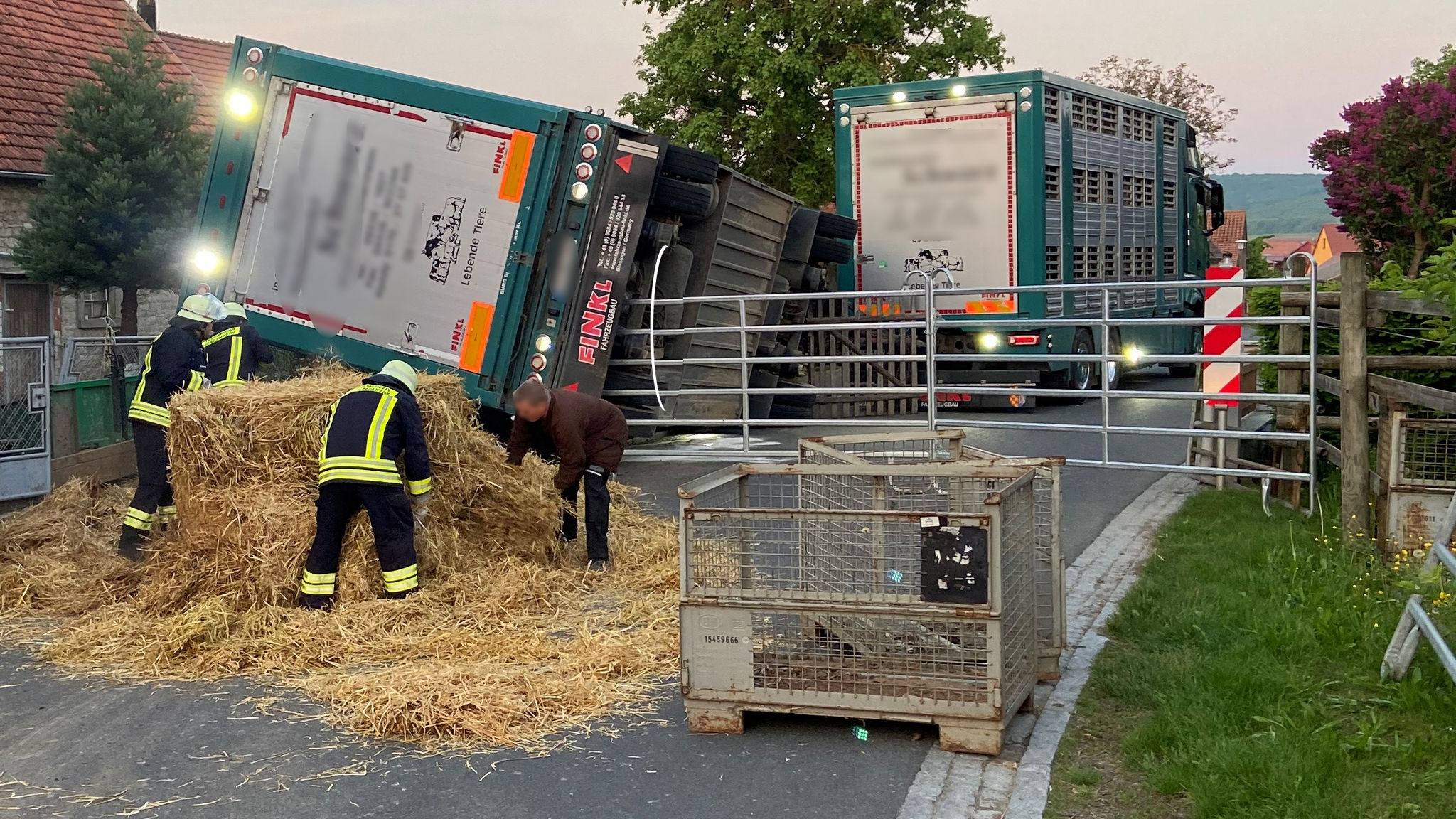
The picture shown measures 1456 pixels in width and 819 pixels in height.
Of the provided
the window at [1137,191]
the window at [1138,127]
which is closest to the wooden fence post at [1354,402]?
the window at [1137,191]

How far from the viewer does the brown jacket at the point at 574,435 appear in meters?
8.12

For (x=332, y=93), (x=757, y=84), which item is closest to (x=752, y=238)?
(x=332, y=93)

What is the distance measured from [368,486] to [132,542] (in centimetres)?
255

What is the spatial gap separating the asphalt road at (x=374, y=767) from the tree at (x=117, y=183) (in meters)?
13.8

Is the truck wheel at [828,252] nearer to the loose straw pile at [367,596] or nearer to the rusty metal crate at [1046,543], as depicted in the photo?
the loose straw pile at [367,596]

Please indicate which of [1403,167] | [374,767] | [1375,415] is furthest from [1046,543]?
[1403,167]

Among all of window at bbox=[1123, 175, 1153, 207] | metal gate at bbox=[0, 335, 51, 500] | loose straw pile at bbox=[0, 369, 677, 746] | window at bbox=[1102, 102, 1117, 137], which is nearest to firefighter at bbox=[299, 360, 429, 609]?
loose straw pile at bbox=[0, 369, 677, 746]

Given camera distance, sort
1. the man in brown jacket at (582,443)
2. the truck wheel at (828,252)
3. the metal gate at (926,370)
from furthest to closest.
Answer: the truck wheel at (828,252)
the metal gate at (926,370)
the man in brown jacket at (582,443)

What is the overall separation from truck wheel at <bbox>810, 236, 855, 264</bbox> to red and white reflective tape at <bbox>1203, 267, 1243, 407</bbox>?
4.54 metres

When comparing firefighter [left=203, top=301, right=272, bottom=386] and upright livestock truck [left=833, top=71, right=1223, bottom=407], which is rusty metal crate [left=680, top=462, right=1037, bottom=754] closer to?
firefighter [left=203, top=301, right=272, bottom=386]

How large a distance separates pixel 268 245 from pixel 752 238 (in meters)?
4.38

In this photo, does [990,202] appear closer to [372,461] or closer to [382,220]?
[382,220]

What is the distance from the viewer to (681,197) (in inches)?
460

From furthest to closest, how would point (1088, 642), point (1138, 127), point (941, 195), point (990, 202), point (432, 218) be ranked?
1. point (1138, 127)
2. point (941, 195)
3. point (990, 202)
4. point (432, 218)
5. point (1088, 642)
